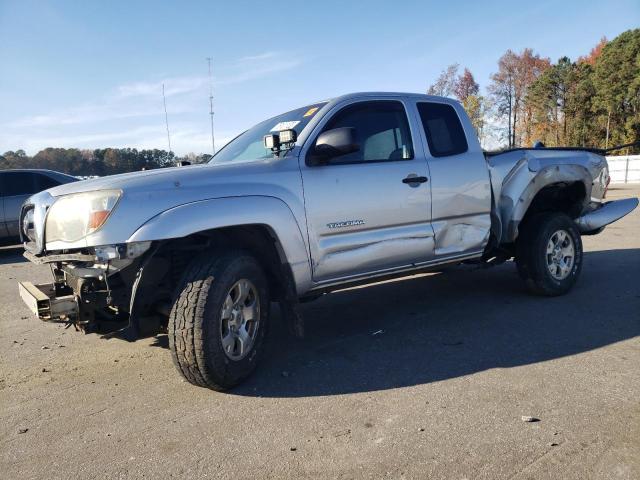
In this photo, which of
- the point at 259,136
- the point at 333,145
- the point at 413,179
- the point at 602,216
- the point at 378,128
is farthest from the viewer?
the point at 602,216

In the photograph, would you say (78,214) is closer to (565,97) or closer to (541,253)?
(541,253)

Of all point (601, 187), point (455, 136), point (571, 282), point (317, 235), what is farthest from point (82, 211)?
point (601, 187)

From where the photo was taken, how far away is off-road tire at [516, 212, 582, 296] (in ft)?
16.7

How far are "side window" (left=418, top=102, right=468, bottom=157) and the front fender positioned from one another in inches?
66.0

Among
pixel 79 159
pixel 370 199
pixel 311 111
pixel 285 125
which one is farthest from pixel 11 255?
pixel 370 199

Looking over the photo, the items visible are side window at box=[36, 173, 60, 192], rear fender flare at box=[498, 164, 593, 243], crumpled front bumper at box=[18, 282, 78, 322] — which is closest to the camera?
crumpled front bumper at box=[18, 282, 78, 322]

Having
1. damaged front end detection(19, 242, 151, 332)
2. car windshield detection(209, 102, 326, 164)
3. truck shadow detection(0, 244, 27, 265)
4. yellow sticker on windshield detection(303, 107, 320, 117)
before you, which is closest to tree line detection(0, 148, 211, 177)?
truck shadow detection(0, 244, 27, 265)

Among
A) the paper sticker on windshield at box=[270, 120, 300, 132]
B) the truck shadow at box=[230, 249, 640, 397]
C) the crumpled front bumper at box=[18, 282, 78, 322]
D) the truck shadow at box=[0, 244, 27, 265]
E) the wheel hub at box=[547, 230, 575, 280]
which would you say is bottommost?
the truck shadow at box=[230, 249, 640, 397]

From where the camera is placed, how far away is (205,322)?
304 centimetres

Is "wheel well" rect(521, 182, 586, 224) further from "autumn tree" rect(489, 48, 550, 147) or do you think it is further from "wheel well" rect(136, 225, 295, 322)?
"autumn tree" rect(489, 48, 550, 147)

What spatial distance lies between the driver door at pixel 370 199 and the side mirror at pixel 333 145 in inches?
2.1

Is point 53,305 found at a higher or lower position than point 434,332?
higher

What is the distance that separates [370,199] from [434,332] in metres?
1.27

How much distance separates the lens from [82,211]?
10.1 ft
